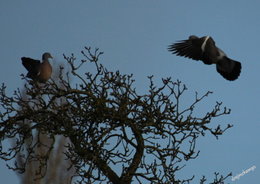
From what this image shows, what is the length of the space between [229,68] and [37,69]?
2.69 metres

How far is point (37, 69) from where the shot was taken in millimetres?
7008

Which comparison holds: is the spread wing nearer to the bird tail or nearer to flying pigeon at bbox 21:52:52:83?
the bird tail

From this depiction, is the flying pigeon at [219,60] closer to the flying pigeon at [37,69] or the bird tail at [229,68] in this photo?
the bird tail at [229,68]

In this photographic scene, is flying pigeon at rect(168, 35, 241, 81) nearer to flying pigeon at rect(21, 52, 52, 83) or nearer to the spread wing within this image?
the spread wing

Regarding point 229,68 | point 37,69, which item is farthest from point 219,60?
point 37,69

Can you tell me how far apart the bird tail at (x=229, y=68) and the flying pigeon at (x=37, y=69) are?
7.84 feet

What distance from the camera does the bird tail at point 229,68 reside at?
698 centimetres

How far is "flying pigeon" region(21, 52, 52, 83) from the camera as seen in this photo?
269 inches

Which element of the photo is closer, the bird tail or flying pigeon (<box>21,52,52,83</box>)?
flying pigeon (<box>21,52,52,83</box>)

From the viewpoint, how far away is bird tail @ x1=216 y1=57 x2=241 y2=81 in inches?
275

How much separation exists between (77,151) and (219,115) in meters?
1.53

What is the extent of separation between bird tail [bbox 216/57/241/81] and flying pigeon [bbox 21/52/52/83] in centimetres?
239

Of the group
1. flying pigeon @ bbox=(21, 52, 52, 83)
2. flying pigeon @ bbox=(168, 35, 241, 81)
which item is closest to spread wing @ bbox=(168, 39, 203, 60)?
flying pigeon @ bbox=(168, 35, 241, 81)

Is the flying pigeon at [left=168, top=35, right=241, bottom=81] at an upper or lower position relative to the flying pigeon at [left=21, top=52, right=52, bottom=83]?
lower
